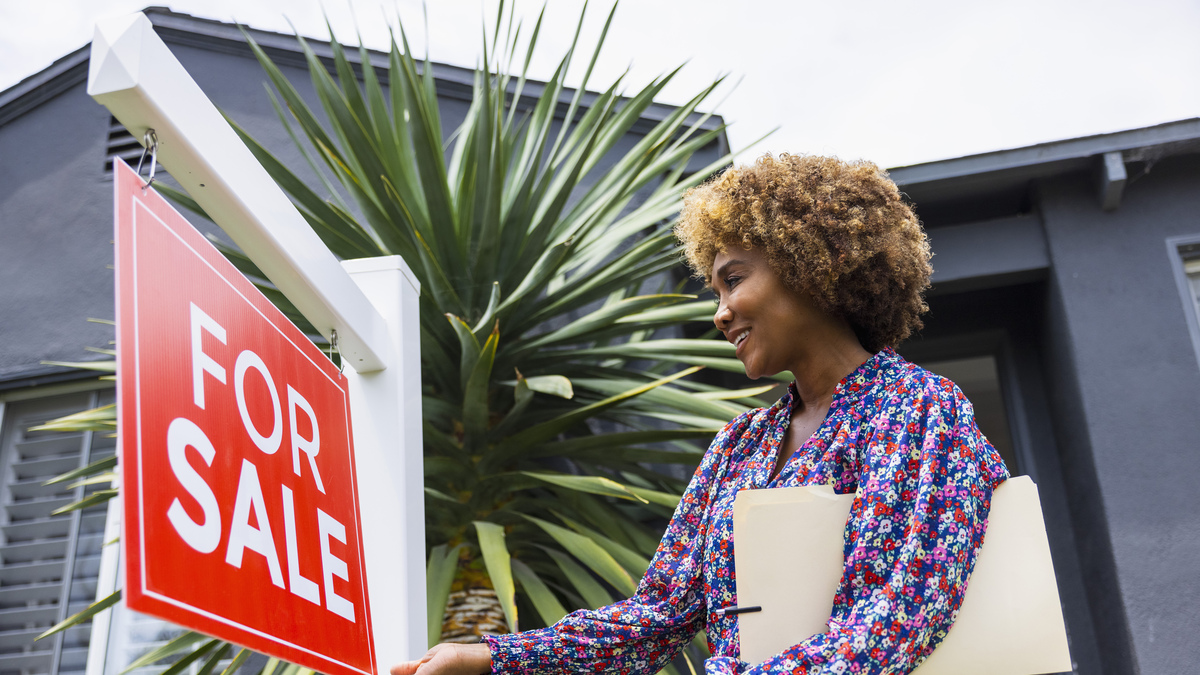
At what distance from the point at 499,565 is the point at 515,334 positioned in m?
1.09

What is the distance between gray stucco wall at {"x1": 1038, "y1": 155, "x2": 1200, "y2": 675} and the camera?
142 inches

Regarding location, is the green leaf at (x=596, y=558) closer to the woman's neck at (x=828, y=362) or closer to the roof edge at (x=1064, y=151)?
the woman's neck at (x=828, y=362)

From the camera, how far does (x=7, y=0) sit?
562 cm

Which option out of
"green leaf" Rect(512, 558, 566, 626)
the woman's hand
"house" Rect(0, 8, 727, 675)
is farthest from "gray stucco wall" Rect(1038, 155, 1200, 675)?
the woman's hand

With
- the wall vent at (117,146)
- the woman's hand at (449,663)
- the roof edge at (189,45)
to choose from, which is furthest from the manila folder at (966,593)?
the wall vent at (117,146)

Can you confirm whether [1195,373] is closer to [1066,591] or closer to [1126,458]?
[1126,458]

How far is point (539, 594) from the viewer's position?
291 centimetres

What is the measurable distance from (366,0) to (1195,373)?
12.2 ft

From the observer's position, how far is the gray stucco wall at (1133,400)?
3.60 m

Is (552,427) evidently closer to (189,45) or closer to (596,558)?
(596,558)

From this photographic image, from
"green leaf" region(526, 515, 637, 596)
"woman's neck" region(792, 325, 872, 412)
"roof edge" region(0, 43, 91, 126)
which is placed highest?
"roof edge" region(0, 43, 91, 126)

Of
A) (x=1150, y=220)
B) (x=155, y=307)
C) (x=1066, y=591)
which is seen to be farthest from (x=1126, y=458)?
(x=155, y=307)

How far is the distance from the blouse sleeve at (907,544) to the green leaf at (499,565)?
4.53ft

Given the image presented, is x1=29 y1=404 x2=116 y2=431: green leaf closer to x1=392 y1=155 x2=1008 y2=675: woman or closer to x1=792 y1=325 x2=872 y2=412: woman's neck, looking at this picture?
x1=392 y1=155 x2=1008 y2=675: woman
